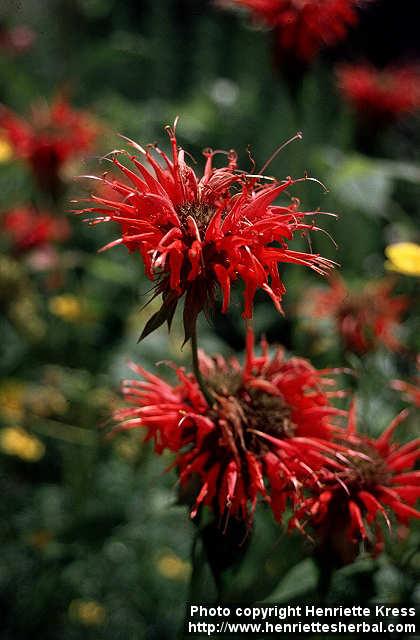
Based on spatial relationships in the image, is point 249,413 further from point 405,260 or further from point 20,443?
point 20,443

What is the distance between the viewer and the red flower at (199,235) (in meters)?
0.54

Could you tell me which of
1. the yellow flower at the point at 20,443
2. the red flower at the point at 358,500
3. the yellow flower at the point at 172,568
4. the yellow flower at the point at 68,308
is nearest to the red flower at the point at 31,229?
the yellow flower at the point at 68,308

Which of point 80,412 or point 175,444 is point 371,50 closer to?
point 80,412

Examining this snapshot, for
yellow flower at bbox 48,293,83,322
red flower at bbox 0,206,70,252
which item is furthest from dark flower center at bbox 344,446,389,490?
red flower at bbox 0,206,70,252

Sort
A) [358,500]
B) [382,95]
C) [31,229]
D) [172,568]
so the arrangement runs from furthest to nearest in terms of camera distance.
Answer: [382,95]
[31,229]
[172,568]
[358,500]

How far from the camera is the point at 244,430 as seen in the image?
0.65 metres

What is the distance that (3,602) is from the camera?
128 centimetres

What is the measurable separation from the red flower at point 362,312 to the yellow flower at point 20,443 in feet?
1.96

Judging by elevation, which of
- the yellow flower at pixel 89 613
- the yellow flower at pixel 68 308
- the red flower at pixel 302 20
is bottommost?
the yellow flower at pixel 89 613

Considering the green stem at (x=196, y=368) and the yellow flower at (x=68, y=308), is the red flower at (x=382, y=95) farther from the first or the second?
the green stem at (x=196, y=368)

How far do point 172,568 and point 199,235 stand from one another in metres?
0.81

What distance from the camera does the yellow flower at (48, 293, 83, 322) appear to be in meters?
1.31

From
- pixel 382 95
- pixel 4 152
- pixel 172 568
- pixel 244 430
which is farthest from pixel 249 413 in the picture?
pixel 382 95

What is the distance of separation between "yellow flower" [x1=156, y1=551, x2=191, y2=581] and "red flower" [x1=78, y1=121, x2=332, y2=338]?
0.77m
